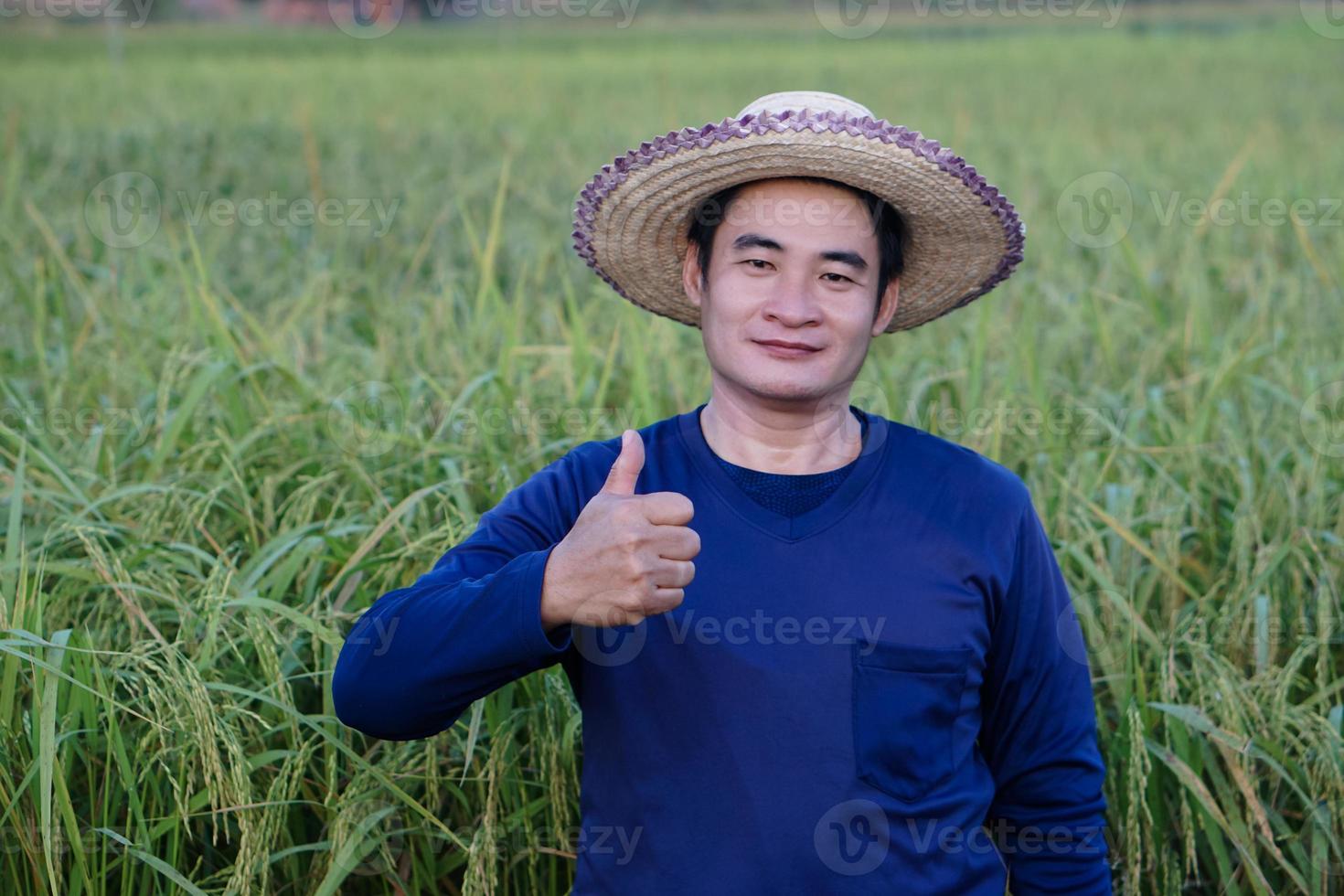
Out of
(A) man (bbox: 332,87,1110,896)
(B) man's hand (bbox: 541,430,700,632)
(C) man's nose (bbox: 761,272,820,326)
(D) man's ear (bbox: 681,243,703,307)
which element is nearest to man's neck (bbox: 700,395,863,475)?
(A) man (bbox: 332,87,1110,896)

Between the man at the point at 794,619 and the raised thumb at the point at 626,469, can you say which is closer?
the raised thumb at the point at 626,469

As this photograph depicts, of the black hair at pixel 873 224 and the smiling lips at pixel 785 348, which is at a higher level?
the black hair at pixel 873 224

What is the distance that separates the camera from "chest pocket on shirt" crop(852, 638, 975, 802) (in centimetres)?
153

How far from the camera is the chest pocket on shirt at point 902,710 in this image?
153cm

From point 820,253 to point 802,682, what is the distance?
0.53 metres

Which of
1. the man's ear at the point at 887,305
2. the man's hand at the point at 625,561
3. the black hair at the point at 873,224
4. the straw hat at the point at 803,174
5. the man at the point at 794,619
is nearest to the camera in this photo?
the man's hand at the point at 625,561

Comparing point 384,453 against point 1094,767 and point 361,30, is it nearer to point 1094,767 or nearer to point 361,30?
point 1094,767

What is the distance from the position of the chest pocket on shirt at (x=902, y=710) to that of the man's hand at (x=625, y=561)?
0.33m

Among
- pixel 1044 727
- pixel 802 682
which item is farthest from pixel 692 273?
pixel 1044 727

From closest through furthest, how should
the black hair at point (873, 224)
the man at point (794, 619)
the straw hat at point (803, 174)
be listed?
the man at point (794, 619) → the straw hat at point (803, 174) → the black hair at point (873, 224)

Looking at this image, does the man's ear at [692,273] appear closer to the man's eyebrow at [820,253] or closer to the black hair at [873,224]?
the black hair at [873,224]

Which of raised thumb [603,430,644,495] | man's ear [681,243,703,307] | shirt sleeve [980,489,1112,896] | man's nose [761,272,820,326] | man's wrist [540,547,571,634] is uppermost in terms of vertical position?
man's ear [681,243,703,307]

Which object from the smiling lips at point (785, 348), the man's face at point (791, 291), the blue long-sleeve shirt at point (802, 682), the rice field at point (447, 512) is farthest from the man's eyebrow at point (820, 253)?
the rice field at point (447, 512)

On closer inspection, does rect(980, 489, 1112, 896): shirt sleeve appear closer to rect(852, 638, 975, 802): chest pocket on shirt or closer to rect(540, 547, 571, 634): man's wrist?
rect(852, 638, 975, 802): chest pocket on shirt
